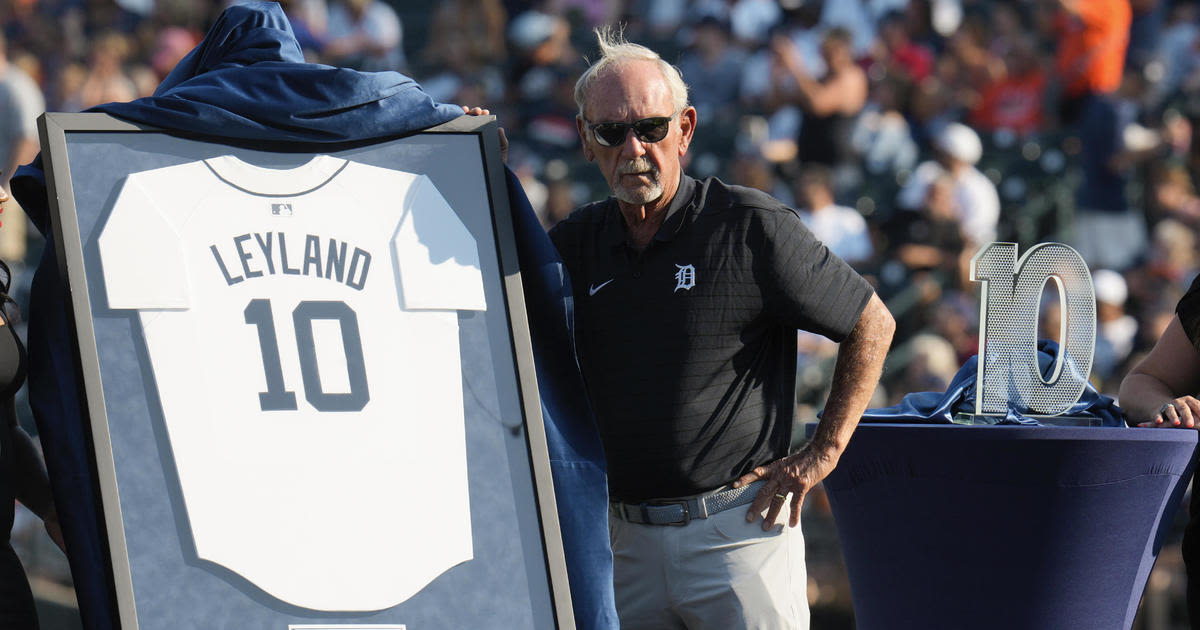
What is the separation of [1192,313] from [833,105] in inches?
224

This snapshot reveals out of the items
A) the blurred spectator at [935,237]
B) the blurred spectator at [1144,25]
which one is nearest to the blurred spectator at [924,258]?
the blurred spectator at [935,237]

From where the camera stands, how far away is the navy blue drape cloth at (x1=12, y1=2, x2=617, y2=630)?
2.66 meters

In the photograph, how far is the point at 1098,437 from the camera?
117 inches

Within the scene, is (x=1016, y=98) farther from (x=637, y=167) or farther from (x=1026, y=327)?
(x=637, y=167)

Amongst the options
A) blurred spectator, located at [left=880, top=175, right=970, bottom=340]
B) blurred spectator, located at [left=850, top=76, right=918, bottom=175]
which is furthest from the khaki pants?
blurred spectator, located at [left=850, top=76, right=918, bottom=175]

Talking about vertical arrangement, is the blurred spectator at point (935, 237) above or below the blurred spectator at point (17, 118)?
below

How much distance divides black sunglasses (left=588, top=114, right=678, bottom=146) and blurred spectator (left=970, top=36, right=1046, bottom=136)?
615 cm

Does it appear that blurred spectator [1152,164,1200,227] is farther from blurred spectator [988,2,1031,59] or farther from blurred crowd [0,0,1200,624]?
blurred spectator [988,2,1031,59]

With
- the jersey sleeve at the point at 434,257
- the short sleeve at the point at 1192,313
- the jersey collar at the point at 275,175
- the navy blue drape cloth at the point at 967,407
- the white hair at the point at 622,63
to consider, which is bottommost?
the navy blue drape cloth at the point at 967,407

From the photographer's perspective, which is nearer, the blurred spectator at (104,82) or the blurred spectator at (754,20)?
the blurred spectator at (104,82)

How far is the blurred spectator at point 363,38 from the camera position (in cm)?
1063

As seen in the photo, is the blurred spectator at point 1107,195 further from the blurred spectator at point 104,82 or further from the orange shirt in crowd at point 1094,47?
the blurred spectator at point 104,82

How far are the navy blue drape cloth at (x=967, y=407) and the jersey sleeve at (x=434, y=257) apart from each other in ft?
3.15

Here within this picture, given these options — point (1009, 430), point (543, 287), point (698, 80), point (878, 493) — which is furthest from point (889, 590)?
point (698, 80)
